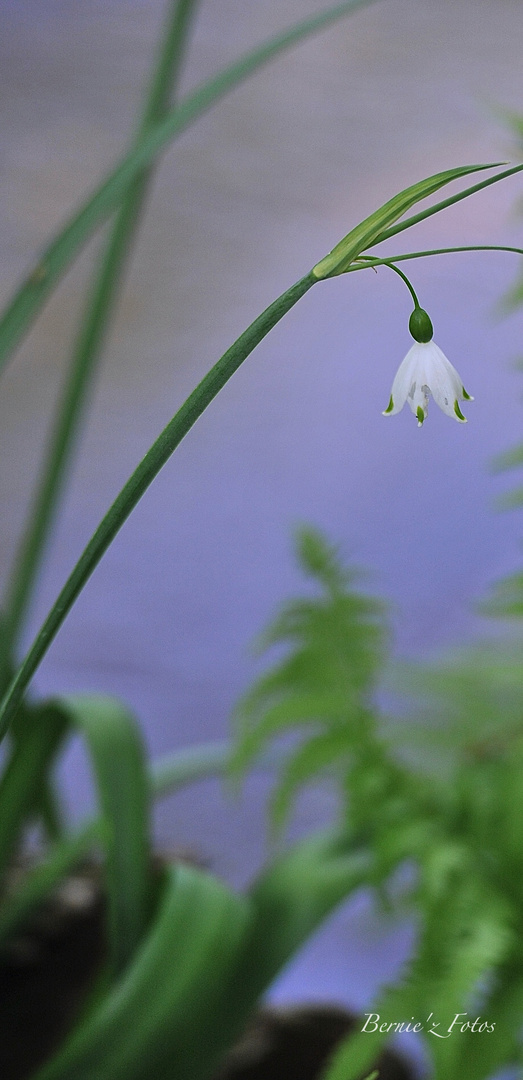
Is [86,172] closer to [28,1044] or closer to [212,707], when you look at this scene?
[212,707]

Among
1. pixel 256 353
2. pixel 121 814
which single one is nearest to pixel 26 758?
pixel 121 814

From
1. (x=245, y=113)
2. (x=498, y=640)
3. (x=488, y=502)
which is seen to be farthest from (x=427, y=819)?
(x=245, y=113)

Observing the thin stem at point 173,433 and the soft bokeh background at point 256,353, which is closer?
the thin stem at point 173,433

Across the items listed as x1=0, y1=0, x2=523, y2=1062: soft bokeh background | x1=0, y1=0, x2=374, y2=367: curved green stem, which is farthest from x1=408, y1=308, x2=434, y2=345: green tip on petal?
x1=0, y1=0, x2=523, y2=1062: soft bokeh background

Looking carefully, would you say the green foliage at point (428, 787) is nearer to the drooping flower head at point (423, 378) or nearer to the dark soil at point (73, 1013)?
the dark soil at point (73, 1013)

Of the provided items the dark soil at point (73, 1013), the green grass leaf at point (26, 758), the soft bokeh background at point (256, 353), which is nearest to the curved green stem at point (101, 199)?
the green grass leaf at point (26, 758)
